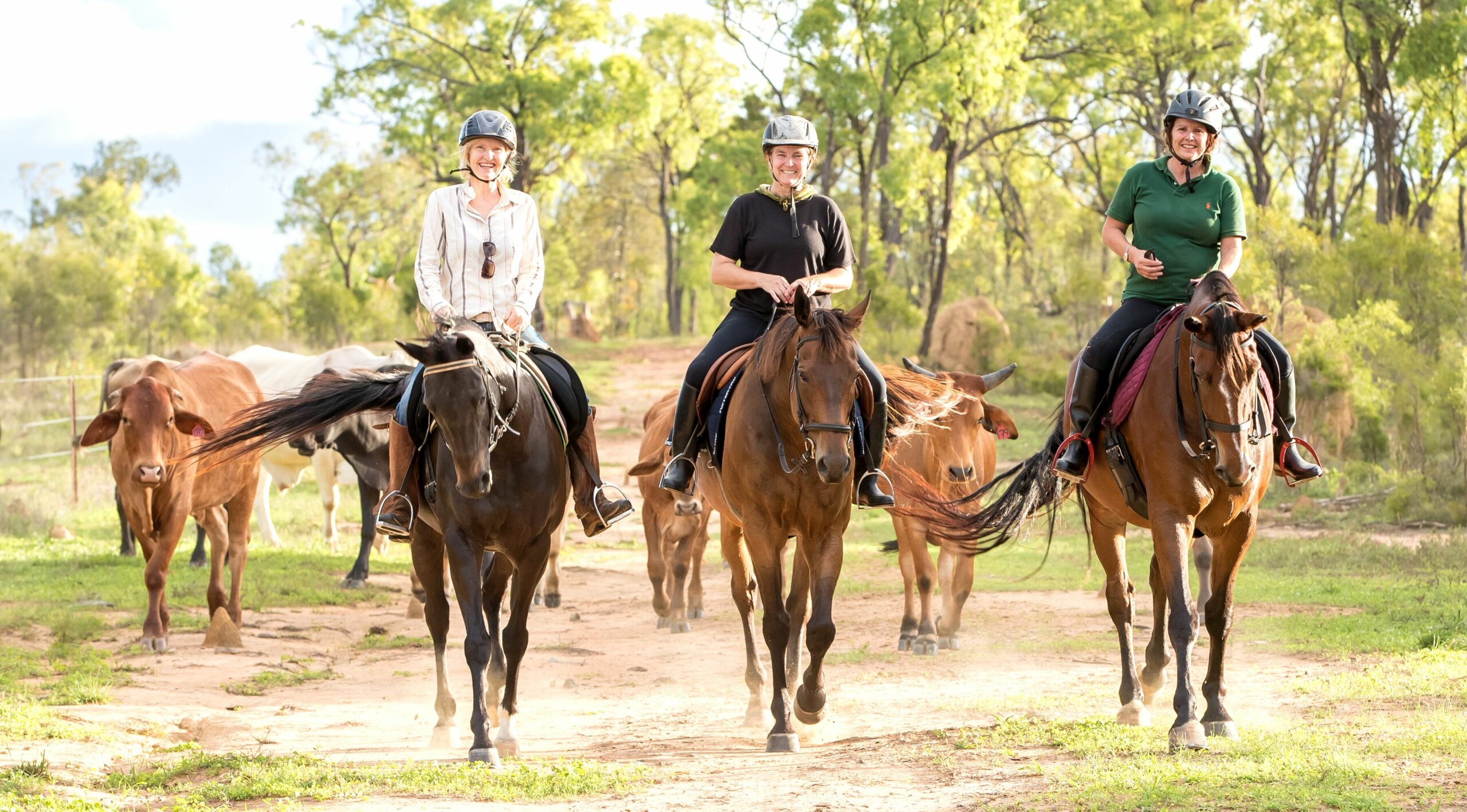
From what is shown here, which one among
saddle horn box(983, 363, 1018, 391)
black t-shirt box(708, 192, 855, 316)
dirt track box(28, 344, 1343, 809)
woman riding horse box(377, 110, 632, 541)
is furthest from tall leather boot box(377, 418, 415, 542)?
saddle horn box(983, 363, 1018, 391)

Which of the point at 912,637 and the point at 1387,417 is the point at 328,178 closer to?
the point at 1387,417

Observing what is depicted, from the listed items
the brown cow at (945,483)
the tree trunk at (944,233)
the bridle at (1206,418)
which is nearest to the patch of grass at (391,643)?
the brown cow at (945,483)

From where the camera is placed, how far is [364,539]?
14.9m

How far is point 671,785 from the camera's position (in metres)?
6.59

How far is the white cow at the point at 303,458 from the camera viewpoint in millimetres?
17203

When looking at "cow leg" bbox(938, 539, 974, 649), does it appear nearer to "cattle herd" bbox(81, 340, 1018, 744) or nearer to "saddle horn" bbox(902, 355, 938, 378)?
"cattle herd" bbox(81, 340, 1018, 744)

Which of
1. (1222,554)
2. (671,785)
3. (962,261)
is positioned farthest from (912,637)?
(962,261)

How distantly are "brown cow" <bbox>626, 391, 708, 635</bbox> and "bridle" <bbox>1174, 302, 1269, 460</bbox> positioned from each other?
496cm

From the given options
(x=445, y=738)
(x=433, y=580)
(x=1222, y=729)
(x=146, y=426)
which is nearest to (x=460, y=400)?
(x=433, y=580)

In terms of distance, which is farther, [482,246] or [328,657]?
[328,657]

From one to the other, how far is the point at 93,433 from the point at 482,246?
4.92 m

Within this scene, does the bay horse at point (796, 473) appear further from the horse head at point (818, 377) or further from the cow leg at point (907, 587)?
the cow leg at point (907, 587)

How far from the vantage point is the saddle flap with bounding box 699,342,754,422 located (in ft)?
27.3

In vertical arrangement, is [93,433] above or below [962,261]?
below
